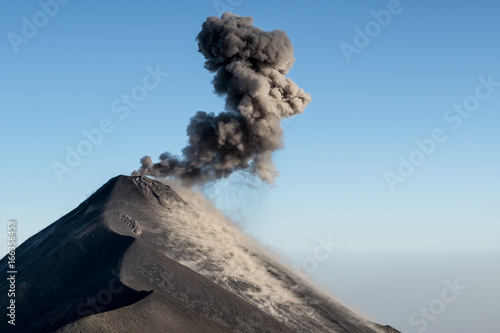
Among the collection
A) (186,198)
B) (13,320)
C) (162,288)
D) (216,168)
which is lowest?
(13,320)

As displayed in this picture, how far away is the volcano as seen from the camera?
59.4 meters

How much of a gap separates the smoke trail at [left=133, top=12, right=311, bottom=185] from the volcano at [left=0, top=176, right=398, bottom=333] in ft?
19.7

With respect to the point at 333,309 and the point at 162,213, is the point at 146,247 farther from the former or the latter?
the point at 333,309

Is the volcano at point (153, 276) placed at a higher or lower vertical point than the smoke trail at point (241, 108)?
lower

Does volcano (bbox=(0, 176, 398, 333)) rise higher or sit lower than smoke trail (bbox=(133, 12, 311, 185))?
lower

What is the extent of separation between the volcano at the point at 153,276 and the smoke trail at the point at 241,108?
6.00m

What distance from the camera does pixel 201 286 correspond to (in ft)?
220

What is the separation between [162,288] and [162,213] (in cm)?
2288

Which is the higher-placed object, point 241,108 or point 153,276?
point 241,108

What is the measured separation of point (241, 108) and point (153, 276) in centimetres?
3134

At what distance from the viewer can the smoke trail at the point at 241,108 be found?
3531 inches

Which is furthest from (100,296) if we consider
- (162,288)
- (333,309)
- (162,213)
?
(333,309)

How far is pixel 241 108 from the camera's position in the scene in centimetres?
8831

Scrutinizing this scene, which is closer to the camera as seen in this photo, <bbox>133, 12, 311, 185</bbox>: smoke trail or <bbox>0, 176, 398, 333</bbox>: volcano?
<bbox>0, 176, 398, 333</bbox>: volcano
